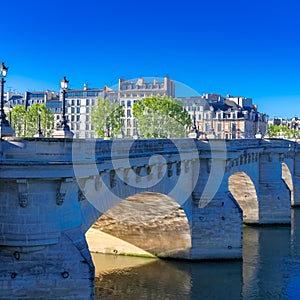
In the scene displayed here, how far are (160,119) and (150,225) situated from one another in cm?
4696

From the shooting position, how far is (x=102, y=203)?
21.7 m

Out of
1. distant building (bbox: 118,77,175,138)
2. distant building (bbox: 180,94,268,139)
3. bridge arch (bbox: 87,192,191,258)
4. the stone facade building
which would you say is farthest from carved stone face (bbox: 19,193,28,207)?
distant building (bbox: 180,94,268,139)

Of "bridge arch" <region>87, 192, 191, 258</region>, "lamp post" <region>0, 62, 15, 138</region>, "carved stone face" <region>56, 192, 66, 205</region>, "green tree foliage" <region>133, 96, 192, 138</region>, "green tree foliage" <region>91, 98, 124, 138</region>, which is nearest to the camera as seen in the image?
"carved stone face" <region>56, 192, 66, 205</region>

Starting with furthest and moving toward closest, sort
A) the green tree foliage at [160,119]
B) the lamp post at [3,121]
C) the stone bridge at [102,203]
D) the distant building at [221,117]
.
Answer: the distant building at [221,117] < the green tree foliage at [160,119] < the lamp post at [3,121] < the stone bridge at [102,203]

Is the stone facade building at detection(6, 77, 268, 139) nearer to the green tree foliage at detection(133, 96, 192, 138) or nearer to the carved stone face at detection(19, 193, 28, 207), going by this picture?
the green tree foliage at detection(133, 96, 192, 138)

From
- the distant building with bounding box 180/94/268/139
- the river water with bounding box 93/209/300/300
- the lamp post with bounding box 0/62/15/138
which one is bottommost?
the river water with bounding box 93/209/300/300

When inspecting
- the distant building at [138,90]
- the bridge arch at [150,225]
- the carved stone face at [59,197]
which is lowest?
the bridge arch at [150,225]

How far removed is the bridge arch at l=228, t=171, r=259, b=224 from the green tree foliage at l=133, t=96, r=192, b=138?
98.0ft

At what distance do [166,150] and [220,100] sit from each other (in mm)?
105624

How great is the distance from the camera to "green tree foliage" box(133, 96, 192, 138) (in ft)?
259

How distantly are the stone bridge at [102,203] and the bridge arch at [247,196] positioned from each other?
12.1 feet

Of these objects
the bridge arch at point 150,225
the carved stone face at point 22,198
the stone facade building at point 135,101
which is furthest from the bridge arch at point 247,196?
the stone facade building at point 135,101

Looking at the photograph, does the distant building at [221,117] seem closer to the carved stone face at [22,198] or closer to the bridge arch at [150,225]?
the bridge arch at [150,225]

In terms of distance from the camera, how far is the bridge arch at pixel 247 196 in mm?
48312
